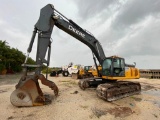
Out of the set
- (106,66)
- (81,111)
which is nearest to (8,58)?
(106,66)

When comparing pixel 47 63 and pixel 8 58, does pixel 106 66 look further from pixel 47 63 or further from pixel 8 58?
pixel 8 58

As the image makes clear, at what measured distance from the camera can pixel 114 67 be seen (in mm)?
11078

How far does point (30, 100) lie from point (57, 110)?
132 centimetres

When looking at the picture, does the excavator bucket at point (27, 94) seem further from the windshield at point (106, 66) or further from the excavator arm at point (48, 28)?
the windshield at point (106, 66)

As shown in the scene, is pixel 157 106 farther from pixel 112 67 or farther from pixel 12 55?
pixel 12 55

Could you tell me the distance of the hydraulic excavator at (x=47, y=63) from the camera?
26.2 ft

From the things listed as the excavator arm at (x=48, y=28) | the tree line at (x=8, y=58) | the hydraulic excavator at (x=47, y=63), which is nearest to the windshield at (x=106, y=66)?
the hydraulic excavator at (x=47, y=63)

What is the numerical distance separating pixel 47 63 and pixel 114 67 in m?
4.27

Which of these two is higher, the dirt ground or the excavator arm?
the excavator arm

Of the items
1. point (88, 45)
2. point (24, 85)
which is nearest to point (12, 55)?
point (88, 45)

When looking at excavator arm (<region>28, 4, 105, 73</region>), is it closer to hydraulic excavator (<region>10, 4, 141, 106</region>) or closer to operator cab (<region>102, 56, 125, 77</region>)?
hydraulic excavator (<region>10, 4, 141, 106</region>)

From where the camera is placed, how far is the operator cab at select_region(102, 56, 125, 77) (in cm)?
1099

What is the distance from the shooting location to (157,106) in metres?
9.06

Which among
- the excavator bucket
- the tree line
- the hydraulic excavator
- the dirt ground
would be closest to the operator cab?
the hydraulic excavator
